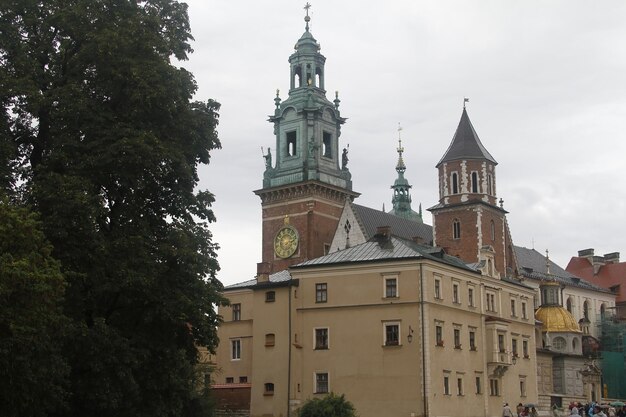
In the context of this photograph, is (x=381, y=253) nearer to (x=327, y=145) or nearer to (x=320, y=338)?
(x=320, y=338)

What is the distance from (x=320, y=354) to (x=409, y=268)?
750cm

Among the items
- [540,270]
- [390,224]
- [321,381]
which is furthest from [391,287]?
[540,270]

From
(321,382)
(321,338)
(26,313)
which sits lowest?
(321,382)

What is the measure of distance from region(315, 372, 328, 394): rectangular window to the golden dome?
3794 cm

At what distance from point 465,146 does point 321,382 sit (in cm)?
2967

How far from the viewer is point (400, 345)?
57.6 m

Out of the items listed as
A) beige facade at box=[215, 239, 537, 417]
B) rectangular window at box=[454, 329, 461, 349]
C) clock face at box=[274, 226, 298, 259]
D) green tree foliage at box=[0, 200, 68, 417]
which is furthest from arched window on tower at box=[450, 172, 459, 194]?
green tree foliage at box=[0, 200, 68, 417]

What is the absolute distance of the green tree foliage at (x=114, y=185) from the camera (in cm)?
3172

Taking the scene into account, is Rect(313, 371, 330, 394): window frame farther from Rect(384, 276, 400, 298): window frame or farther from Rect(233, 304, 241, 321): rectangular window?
Rect(233, 304, 241, 321): rectangular window

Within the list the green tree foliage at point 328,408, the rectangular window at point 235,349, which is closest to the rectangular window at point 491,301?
the rectangular window at point 235,349

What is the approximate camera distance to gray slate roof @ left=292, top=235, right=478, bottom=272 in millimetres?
59594

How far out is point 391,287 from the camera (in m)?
58.8

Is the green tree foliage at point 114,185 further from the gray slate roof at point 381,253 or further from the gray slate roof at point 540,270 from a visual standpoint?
the gray slate roof at point 540,270

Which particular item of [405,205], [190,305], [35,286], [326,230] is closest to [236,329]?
[326,230]
